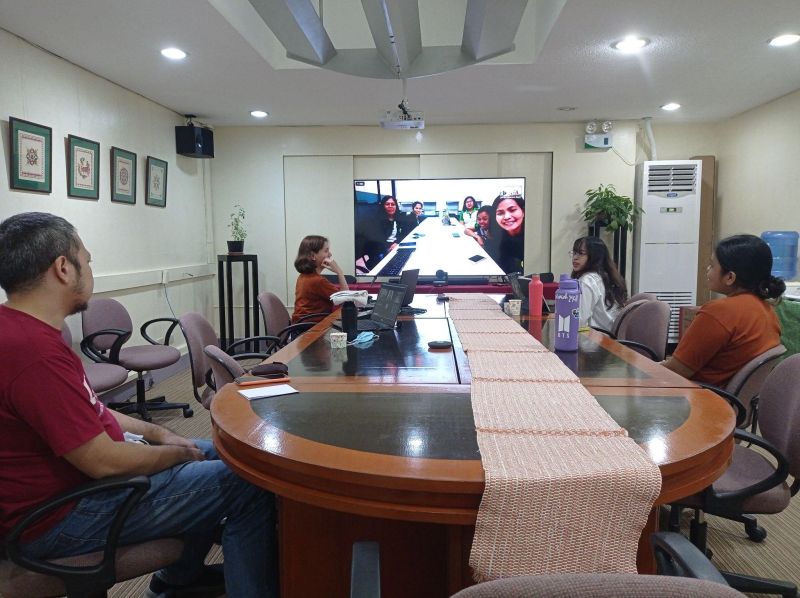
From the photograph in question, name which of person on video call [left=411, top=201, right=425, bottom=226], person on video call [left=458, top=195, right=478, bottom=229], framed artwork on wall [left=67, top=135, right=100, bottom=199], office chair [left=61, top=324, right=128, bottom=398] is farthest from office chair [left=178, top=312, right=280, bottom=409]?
person on video call [left=458, top=195, right=478, bottom=229]

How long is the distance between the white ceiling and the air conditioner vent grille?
0.53 m

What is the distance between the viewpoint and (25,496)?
1.24 m

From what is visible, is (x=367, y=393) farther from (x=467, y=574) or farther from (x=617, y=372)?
(x=617, y=372)

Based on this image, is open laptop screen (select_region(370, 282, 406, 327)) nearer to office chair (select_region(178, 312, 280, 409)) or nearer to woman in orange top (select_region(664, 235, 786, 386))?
office chair (select_region(178, 312, 280, 409))

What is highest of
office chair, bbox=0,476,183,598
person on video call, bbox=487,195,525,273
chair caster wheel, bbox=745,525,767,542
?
person on video call, bbox=487,195,525,273

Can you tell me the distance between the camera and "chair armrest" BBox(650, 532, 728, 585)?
84 cm

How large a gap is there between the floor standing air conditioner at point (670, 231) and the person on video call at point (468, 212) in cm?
169

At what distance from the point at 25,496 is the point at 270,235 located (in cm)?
490

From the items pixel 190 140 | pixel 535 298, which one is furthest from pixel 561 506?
pixel 190 140

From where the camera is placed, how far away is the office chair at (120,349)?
3447 mm

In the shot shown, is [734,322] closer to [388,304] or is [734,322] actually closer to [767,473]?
[767,473]

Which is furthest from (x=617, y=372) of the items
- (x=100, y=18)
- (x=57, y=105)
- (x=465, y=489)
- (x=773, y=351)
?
(x=57, y=105)

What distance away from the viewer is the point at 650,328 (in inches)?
116

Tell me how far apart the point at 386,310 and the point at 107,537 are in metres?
1.70
